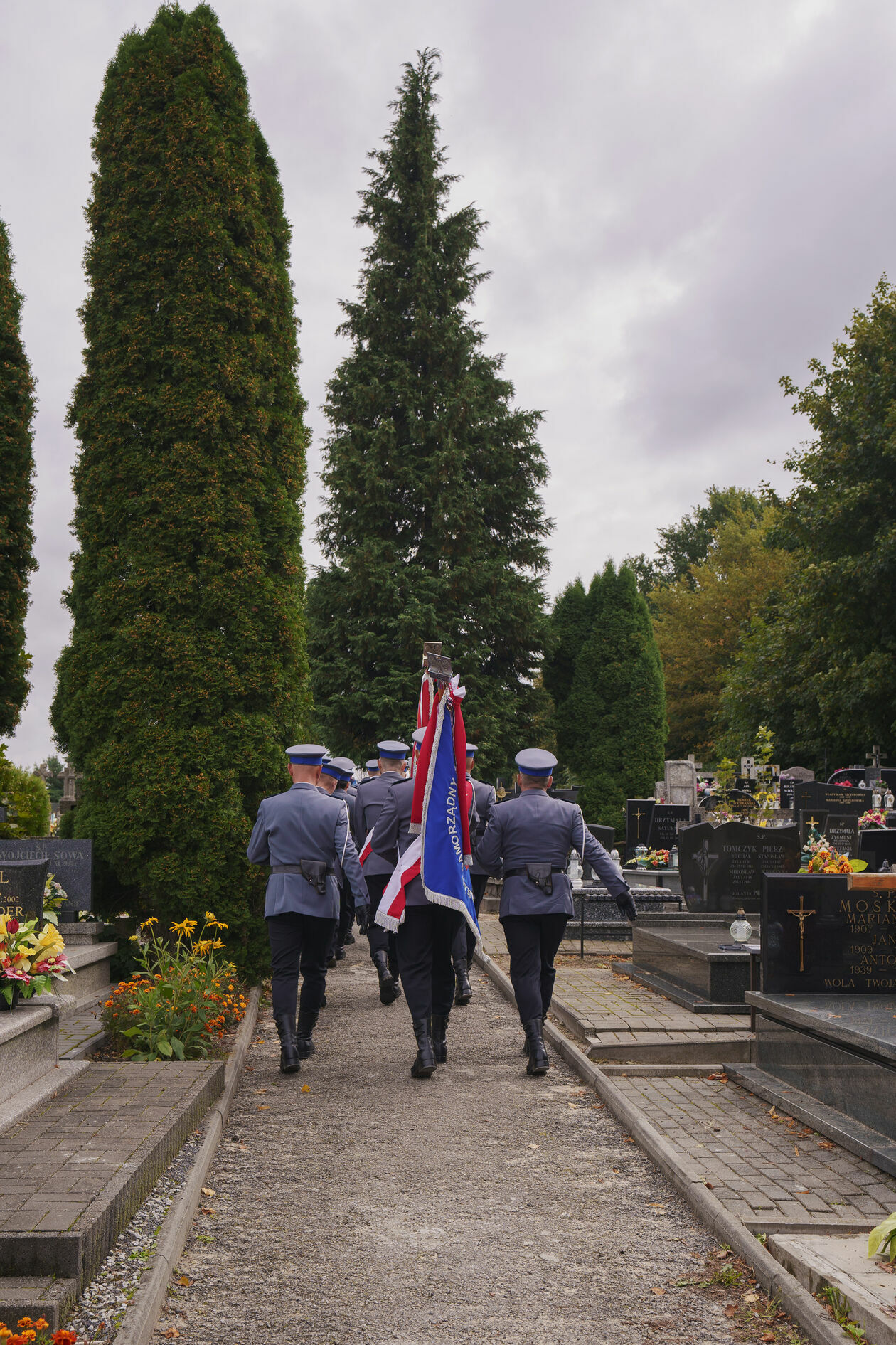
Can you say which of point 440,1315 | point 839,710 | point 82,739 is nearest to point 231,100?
point 82,739

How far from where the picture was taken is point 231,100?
10.2 metres

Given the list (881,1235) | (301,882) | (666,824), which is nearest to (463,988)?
(301,882)

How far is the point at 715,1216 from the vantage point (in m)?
4.58

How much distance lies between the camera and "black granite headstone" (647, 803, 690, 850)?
1870cm

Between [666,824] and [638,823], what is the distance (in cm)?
53

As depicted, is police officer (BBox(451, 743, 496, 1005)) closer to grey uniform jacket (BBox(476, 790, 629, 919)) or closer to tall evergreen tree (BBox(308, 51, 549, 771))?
grey uniform jacket (BBox(476, 790, 629, 919))

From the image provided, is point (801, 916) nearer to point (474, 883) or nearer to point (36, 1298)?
point (474, 883)

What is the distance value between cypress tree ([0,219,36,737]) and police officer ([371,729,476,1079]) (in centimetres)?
577

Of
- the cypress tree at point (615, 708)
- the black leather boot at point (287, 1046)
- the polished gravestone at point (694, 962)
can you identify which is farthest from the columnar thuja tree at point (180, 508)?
the cypress tree at point (615, 708)

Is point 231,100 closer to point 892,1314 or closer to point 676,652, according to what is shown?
point 892,1314

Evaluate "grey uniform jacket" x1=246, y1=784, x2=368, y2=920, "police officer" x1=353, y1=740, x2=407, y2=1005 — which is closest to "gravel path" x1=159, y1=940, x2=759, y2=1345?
"grey uniform jacket" x1=246, y1=784, x2=368, y2=920

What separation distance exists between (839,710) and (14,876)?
2507 centimetres

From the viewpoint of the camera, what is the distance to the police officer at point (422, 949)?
724cm

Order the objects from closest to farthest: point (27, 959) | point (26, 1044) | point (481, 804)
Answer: point (26, 1044) < point (27, 959) < point (481, 804)
